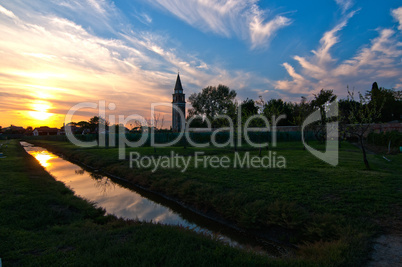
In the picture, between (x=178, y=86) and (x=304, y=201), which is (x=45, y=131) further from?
(x=304, y=201)

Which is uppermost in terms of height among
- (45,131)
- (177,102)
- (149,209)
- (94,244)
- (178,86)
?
(178,86)

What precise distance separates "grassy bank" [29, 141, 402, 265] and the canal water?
49 centimetres

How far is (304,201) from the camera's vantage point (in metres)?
7.40

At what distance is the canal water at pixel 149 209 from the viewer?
6.37 metres

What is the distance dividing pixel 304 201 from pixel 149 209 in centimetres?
604

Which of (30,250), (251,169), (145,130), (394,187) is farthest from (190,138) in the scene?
(30,250)

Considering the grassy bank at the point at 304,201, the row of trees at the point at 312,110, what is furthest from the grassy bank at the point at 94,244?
the row of trees at the point at 312,110

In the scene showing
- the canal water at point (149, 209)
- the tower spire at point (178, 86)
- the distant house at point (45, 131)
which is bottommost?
the canal water at point (149, 209)

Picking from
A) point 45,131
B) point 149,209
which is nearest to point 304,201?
point 149,209

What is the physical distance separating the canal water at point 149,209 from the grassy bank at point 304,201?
0.49 m

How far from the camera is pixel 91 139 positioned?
46156 millimetres

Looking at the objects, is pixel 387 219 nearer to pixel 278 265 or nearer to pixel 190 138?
pixel 278 265

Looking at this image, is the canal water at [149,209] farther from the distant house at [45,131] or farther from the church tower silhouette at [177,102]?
the distant house at [45,131]

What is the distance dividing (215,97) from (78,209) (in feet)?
205
